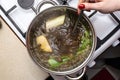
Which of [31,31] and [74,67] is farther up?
[31,31]

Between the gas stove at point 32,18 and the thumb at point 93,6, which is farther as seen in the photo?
the gas stove at point 32,18

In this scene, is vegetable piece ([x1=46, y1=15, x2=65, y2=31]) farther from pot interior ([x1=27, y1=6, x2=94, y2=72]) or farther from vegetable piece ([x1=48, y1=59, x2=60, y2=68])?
vegetable piece ([x1=48, y1=59, x2=60, y2=68])

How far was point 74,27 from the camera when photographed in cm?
93

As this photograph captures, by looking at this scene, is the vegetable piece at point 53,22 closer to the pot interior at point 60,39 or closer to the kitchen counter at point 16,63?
the pot interior at point 60,39

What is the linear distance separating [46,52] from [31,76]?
11 centimetres

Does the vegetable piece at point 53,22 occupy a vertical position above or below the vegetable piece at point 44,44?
above

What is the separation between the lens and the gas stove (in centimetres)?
99

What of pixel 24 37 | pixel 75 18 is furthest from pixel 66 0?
pixel 24 37

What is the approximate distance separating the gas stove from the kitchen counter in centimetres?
3

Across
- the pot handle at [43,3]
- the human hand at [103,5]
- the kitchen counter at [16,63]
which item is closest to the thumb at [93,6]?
the human hand at [103,5]

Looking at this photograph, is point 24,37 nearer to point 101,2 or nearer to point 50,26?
point 50,26

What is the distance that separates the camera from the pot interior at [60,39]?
92 cm

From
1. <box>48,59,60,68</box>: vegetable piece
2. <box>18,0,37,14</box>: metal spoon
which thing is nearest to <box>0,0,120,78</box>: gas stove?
<box>18,0,37,14</box>: metal spoon

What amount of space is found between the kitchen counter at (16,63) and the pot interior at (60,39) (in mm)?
74
